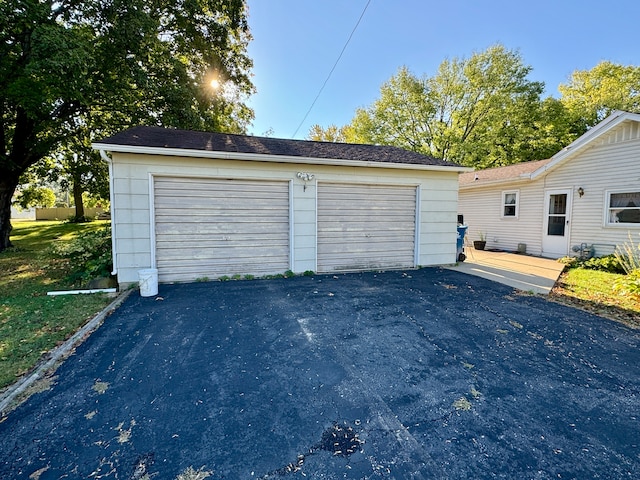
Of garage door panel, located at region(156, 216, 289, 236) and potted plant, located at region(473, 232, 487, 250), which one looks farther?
potted plant, located at region(473, 232, 487, 250)

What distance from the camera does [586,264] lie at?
8.23m

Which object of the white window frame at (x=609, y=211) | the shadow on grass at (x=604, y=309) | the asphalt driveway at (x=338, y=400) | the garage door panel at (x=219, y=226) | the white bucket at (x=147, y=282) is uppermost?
the white window frame at (x=609, y=211)

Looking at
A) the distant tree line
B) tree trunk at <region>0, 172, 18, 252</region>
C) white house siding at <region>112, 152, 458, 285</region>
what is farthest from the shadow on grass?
tree trunk at <region>0, 172, 18, 252</region>

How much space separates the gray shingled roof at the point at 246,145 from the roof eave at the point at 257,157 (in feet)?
0.34

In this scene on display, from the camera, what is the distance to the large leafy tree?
713cm

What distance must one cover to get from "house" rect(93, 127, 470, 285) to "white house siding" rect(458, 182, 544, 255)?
4.50 meters

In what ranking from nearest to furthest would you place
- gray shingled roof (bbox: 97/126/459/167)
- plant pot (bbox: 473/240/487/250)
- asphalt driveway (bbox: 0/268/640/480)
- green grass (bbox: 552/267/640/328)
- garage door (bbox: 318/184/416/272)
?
asphalt driveway (bbox: 0/268/640/480) < green grass (bbox: 552/267/640/328) < gray shingled roof (bbox: 97/126/459/167) < garage door (bbox: 318/184/416/272) < plant pot (bbox: 473/240/487/250)

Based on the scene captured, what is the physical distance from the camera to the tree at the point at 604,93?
65.4 feet

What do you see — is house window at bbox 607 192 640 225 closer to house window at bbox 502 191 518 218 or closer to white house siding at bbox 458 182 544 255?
white house siding at bbox 458 182 544 255

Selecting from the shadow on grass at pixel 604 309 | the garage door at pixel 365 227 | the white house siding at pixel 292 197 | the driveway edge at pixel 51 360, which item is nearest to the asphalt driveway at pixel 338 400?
the driveway edge at pixel 51 360

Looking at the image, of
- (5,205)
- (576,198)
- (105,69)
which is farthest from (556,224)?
(5,205)

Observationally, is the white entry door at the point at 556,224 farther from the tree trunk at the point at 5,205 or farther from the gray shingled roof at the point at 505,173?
the tree trunk at the point at 5,205

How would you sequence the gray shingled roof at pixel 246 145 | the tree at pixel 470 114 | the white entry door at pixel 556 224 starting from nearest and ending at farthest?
the gray shingled roof at pixel 246 145, the white entry door at pixel 556 224, the tree at pixel 470 114

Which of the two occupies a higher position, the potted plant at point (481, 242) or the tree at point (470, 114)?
the tree at point (470, 114)
